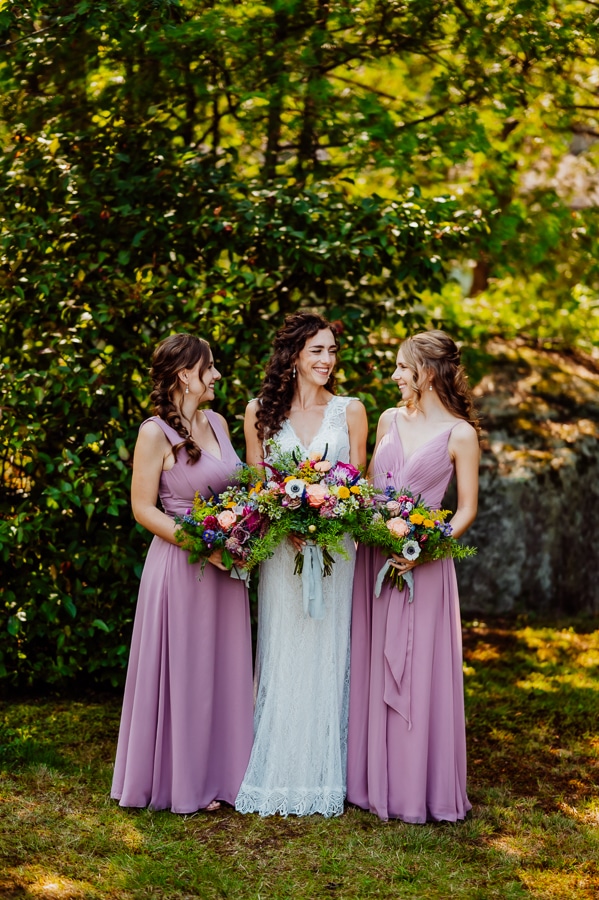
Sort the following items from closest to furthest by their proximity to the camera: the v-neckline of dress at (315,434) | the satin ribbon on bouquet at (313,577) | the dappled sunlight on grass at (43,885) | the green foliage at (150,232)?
the dappled sunlight on grass at (43,885) < the satin ribbon on bouquet at (313,577) < the v-neckline of dress at (315,434) < the green foliage at (150,232)

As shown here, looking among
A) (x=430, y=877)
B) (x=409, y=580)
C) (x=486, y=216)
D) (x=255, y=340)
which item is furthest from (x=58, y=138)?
(x=430, y=877)

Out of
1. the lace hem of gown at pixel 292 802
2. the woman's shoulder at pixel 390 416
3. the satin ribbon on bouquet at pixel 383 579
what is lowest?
the lace hem of gown at pixel 292 802

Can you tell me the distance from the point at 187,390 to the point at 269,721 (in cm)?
174

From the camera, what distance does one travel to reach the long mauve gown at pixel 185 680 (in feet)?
15.6

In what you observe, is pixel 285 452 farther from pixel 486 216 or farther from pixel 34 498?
pixel 486 216

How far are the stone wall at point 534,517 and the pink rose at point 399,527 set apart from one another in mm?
4239

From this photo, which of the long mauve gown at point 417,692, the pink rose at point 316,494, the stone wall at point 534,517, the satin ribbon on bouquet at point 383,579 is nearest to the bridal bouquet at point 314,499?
the pink rose at point 316,494

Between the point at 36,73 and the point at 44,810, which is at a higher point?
the point at 36,73

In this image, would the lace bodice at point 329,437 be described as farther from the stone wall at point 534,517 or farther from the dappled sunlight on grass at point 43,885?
the stone wall at point 534,517

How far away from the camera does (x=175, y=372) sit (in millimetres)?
4770

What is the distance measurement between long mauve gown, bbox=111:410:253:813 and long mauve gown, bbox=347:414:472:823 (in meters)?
0.68

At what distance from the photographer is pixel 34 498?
6.45 m

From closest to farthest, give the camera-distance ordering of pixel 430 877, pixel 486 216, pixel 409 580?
pixel 430 877 < pixel 409 580 < pixel 486 216

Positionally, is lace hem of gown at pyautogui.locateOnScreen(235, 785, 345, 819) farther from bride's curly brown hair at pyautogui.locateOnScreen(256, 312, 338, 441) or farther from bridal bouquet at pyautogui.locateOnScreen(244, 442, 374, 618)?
bride's curly brown hair at pyautogui.locateOnScreen(256, 312, 338, 441)
